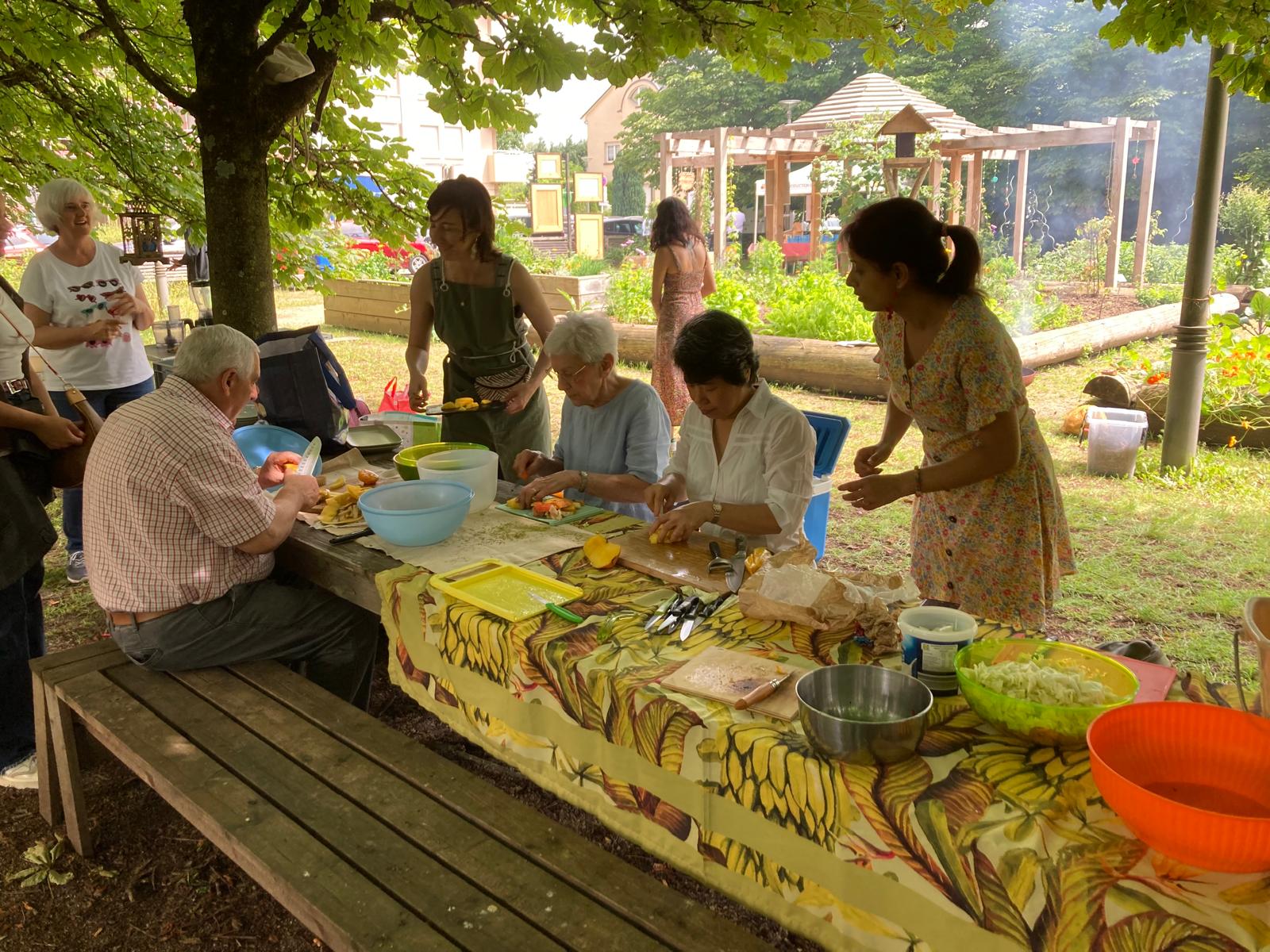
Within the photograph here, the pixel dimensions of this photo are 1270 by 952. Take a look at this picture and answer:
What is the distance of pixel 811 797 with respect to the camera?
1574 mm

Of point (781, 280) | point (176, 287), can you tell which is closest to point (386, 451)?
point (781, 280)

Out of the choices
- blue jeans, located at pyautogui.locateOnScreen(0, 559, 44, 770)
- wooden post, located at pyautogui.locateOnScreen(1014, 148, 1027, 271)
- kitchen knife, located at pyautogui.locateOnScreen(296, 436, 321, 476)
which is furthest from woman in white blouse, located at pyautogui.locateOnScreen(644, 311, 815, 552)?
wooden post, located at pyautogui.locateOnScreen(1014, 148, 1027, 271)

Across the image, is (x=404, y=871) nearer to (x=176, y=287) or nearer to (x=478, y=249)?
(x=478, y=249)

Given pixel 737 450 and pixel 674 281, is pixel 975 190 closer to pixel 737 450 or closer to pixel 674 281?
pixel 674 281

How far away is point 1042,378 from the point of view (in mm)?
9734

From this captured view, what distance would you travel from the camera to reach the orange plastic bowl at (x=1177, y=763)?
1267 millimetres

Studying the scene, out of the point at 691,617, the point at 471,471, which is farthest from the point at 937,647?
the point at 471,471


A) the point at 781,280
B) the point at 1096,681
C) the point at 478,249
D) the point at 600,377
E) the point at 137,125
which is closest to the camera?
the point at 1096,681

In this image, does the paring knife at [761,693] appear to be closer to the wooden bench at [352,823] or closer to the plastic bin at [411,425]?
the wooden bench at [352,823]

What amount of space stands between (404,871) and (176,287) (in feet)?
51.7

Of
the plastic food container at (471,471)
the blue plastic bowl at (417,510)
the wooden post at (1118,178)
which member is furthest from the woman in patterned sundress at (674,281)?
the wooden post at (1118,178)

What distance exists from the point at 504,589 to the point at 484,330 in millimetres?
2039

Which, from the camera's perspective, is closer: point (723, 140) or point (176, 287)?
point (723, 140)

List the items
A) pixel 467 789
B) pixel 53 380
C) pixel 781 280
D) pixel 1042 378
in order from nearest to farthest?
pixel 467 789 < pixel 53 380 < pixel 1042 378 < pixel 781 280
